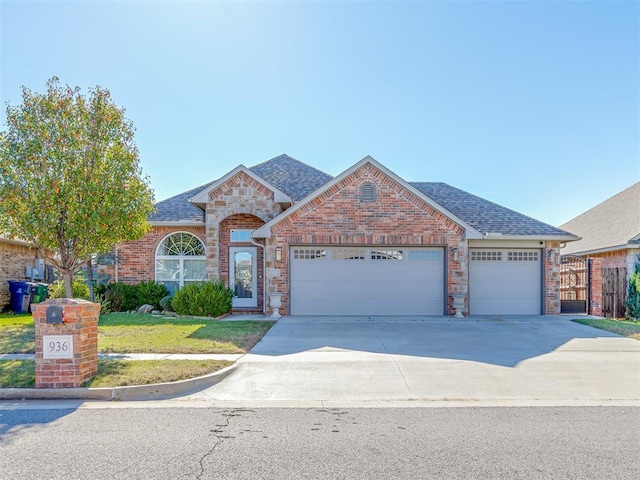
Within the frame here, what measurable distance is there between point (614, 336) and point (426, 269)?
564 cm

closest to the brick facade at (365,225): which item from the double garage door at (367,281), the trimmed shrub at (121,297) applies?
the double garage door at (367,281)

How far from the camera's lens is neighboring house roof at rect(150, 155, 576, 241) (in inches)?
603

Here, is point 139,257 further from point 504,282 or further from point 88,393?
point 504,282

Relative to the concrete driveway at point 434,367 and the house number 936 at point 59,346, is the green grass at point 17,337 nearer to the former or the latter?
the house number 936 at point 59,346

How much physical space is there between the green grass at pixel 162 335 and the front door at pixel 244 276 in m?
2.93

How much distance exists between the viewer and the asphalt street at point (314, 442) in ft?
13.5

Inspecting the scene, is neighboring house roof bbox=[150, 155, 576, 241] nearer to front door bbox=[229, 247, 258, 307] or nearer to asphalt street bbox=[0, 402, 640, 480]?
front door bbox=[229, 247, 258, 307]

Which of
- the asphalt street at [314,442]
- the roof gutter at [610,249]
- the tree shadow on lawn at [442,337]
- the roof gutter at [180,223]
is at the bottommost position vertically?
the tree shadow on lawn at [442,337]

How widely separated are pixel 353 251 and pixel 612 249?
34.8 feet

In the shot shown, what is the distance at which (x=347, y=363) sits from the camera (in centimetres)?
848

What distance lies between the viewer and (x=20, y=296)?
59.1ft

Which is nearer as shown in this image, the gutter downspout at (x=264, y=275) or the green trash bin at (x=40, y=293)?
the gutter downspout at (x=264, y=275)

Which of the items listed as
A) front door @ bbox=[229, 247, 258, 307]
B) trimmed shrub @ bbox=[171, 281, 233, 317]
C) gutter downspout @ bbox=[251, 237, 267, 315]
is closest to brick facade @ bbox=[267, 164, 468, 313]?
gutter downspout @ bbox=[251, 237, 267, 315]

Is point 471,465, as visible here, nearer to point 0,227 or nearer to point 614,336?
point 614,336
